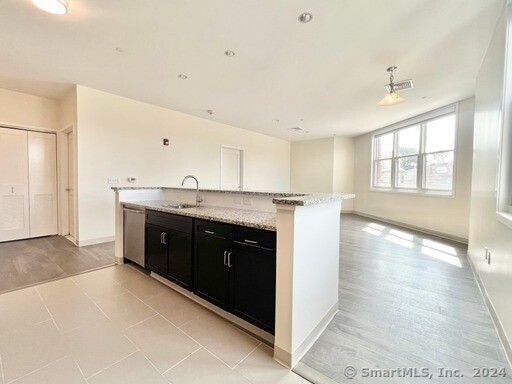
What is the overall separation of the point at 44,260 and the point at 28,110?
288 cm

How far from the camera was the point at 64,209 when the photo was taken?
15.3 ft

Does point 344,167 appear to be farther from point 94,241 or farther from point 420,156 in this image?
point 94,241

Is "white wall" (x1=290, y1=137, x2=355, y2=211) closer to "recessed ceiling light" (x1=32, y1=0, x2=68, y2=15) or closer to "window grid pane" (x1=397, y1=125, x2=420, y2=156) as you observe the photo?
"window grid pane" (x1=397, y1=125, x2=420, y2=156)

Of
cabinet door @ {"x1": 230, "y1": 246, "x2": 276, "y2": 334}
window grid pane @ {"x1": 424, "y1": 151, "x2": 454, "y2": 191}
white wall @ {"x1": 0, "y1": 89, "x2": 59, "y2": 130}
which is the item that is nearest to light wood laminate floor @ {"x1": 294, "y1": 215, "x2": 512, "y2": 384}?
cabinet door @ {"x1": 230, "y1": 246, "x2": 276, "y2": 334}

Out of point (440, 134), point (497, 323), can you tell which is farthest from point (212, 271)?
point (440, 134)

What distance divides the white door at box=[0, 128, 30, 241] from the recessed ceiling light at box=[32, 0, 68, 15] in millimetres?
3256

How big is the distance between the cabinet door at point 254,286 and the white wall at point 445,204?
476cm

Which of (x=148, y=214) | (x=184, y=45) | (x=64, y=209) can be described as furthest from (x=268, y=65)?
(x=64, y=209)

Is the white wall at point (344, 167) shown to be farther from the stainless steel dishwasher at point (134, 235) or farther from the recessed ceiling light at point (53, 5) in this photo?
the recessed ceiling light at point (53, 5)

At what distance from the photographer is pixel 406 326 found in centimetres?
193

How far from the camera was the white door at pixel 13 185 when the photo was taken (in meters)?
4.09

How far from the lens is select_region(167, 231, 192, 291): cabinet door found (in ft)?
7.41

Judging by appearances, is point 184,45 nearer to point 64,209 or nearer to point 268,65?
point 268,65

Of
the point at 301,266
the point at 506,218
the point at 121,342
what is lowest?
the point at 121,342
